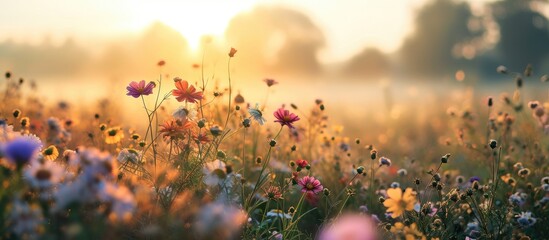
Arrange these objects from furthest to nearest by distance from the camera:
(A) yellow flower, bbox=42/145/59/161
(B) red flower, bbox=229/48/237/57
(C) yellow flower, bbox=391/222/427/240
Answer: (B) red flower, bbox=229/48/237/57 → (A) yellow flower, bbox=42/145/59/161 → (C) yellow flower, bbox=391/222/427/240

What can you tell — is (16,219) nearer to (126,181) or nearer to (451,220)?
(126,181)

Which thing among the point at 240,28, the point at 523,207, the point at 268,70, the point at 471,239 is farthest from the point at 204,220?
the point at 268,70

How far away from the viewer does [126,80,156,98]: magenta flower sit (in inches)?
100

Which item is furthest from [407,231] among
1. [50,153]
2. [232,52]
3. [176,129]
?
[50,153]

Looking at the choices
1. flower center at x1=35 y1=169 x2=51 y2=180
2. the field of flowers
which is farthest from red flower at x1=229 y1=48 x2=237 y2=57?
flower center at x1=35 y1=169 x2=51 y2=180

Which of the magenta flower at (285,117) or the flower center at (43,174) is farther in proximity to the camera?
the magenta flower at (285,117)

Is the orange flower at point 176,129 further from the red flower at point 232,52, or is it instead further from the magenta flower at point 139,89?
the red flower at point 232,52

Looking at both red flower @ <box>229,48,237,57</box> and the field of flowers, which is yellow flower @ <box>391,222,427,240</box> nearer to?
the field of flowers

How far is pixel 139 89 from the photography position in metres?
2.58

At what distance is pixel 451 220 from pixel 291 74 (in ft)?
140

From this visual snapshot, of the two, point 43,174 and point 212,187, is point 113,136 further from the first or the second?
point 43,174

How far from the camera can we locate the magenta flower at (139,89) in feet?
8.35

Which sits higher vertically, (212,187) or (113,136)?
(113,136)

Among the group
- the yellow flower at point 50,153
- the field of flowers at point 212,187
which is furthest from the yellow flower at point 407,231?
the yellow flower at point 50,153
